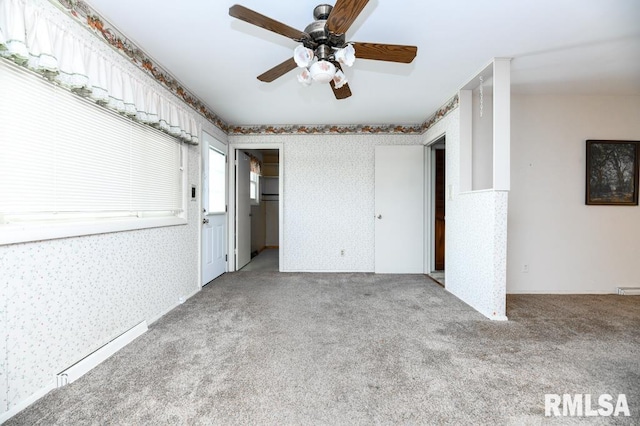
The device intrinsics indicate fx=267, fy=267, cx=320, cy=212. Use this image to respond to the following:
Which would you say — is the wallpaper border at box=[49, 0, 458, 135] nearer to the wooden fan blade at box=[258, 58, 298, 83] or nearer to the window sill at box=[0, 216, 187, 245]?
the wooden fan blade at box=[258, 58, 298, 83]

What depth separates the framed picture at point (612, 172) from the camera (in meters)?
3.20

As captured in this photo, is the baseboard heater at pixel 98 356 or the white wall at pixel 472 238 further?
the white wall at pixel 472 238

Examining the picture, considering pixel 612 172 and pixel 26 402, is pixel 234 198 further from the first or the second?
pixel 612 172

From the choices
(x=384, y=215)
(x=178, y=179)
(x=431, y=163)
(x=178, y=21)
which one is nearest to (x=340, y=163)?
(x=384, y=215)

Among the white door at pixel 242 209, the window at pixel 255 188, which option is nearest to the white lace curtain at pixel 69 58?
the white door at pixel 242 209

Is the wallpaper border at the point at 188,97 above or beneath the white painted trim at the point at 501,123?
above

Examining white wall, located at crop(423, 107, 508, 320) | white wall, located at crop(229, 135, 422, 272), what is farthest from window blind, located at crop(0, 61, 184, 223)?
white wall, located at crop(423, 107, 508, 320)

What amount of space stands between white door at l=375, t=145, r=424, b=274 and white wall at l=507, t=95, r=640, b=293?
123cm

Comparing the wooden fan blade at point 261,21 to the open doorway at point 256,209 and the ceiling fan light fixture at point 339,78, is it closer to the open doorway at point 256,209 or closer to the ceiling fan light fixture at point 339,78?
the ceiling fan light fixture at point 339,78

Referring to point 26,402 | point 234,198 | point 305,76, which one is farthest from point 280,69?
point 234,198

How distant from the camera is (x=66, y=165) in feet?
5.40

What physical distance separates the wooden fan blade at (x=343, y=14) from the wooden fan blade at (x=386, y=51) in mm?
180

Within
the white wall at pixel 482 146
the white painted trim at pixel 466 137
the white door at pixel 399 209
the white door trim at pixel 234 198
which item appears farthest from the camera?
the white door trim at pixel 234 198

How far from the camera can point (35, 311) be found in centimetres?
144
